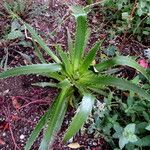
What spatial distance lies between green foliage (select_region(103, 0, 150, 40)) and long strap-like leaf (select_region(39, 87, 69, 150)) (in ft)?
2.21

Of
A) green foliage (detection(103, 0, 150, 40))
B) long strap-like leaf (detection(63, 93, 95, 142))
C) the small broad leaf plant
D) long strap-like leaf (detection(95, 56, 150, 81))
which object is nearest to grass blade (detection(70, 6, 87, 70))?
the small broad leaf plant

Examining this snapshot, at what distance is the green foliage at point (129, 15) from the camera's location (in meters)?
2.34

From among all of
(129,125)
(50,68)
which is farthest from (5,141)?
(129,125)

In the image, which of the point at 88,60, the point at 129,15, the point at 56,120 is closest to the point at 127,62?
the point at 88,60

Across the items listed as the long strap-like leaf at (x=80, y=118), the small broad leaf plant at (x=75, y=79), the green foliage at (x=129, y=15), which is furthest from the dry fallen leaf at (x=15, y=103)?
the green foliage at (x=129, y=15)

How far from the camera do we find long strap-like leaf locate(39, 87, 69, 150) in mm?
1809

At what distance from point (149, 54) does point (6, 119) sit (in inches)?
35.0

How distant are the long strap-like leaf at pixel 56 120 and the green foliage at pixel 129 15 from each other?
67 cm

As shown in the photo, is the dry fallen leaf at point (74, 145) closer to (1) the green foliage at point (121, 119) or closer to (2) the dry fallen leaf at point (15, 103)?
(1) the green foliage at point (121, 119)

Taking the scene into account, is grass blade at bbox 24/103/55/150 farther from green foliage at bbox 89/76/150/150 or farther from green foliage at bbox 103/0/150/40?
green foliage at bbox 103/0/150/40

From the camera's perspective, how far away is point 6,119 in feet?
6.69

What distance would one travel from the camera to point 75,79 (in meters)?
2.01

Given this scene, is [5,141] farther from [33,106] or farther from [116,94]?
[116,94]

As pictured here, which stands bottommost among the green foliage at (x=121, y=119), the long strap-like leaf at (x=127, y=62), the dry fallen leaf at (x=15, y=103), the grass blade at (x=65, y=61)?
the green foliage at (x=121, y=119)
